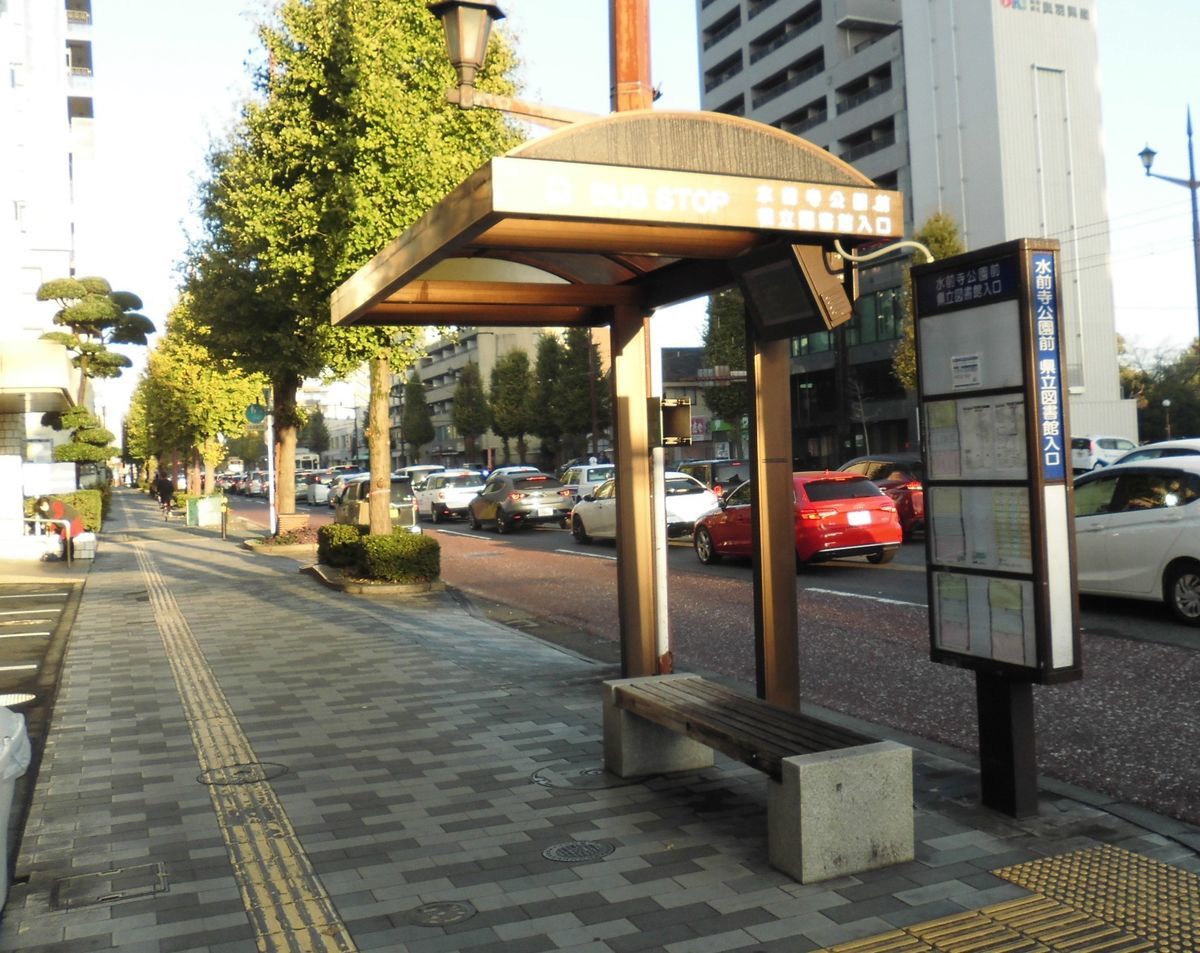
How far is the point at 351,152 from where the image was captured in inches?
615

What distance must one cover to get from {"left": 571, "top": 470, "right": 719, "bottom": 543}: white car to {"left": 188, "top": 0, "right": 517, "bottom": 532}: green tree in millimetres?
5899

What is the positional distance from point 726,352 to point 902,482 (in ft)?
111

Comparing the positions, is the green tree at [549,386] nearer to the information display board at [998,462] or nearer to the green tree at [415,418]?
the green tree at [415,418]

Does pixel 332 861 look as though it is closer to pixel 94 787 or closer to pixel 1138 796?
pixel 94 787

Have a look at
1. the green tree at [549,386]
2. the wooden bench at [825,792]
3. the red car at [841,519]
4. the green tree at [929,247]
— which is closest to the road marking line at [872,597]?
the red car at [841,519]

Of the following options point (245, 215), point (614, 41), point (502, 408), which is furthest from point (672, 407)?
point (502, 408)

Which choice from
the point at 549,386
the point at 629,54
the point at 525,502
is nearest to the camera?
the point at 629,54

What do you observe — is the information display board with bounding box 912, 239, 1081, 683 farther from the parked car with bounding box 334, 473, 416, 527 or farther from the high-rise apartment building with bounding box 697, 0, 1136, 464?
the high-rise apartment building with bounding box 697, 0, 1136, 464

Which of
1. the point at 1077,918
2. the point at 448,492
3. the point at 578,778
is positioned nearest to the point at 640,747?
the point at 578,778

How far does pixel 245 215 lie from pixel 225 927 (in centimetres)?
1565

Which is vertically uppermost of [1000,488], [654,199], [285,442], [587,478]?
[285,442]

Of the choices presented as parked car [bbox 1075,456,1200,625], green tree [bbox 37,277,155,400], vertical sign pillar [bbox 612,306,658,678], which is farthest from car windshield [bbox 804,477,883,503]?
green tree [bbox 37,277,155,400]

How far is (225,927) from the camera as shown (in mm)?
4176

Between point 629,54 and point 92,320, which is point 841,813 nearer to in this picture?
point 629,54
